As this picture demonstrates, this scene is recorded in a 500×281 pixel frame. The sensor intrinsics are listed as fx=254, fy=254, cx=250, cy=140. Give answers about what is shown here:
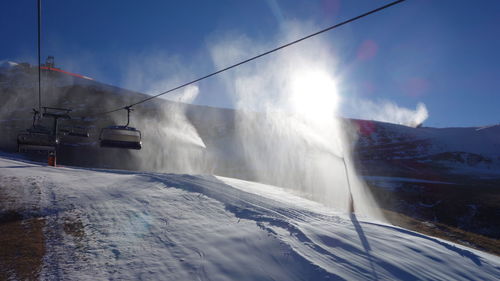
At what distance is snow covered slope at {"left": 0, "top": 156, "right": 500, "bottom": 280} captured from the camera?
4.22 metres

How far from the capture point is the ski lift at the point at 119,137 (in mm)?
10367

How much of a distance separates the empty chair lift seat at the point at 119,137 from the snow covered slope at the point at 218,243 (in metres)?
2.35

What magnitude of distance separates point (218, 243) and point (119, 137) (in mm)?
7446

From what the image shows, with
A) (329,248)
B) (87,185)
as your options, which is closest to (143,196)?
(87,185)

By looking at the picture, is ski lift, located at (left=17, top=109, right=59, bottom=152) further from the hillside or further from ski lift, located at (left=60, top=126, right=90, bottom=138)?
the hillside

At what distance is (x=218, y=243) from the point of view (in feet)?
17.0

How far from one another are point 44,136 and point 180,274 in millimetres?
10718

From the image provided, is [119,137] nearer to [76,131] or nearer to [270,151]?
[76,131]

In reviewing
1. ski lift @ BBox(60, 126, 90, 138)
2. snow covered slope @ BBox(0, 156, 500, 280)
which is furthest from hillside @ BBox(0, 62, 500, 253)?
ski lift @ BBox(60, 126, 90, 138)

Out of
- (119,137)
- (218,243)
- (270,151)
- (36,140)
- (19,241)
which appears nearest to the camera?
(19,241)

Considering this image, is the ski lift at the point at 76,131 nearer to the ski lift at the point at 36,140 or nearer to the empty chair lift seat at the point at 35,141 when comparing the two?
the ski lift at the point at 36,140

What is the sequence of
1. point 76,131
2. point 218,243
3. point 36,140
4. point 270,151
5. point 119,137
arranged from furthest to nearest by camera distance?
1. point 270,151
2. point 76,131
3. point 36,140
4. point 119,137
5. point 218,243

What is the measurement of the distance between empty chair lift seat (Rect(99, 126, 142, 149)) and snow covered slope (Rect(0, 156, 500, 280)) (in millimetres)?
2353

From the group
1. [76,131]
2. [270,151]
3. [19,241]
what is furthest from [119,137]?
[270,151]
